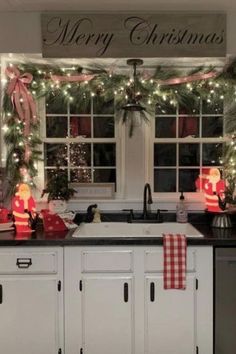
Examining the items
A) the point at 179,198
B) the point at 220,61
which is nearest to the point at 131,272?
the point at 179,198

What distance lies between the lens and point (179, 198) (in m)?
3.51

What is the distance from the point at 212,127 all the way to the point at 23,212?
1821 mm

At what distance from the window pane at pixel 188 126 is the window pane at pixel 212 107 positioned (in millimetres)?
110

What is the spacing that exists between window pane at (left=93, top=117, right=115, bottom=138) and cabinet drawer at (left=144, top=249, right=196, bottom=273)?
4.34 ft

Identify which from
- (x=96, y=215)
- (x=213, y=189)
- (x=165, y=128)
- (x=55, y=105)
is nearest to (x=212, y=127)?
(x=165, y=128)

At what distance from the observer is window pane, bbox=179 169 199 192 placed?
12.0 ft

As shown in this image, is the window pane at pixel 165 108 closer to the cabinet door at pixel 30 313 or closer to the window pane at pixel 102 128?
the window pane at pixel 102 128

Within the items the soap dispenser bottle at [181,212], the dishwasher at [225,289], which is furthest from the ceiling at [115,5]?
the dishwasher at [225,289]

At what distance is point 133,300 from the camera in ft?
8.78

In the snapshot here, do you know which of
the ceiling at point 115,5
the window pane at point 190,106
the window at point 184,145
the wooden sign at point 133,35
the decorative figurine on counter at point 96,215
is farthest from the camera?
the window at point 184,145

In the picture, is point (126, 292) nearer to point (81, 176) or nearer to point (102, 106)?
point (81, 176)

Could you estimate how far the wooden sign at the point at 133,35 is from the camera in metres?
3.02

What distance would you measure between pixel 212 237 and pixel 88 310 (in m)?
0.96

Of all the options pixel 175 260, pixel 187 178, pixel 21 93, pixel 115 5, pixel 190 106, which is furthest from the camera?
pixel 187 178
